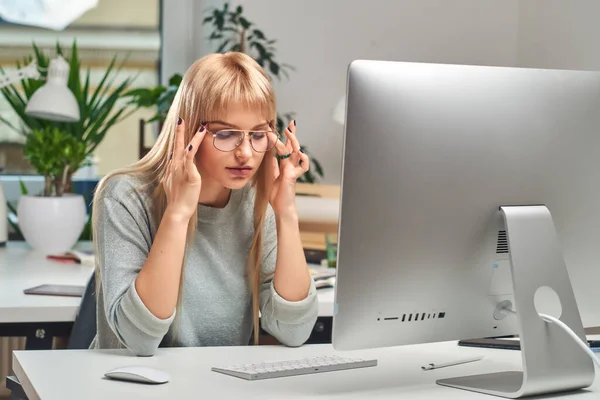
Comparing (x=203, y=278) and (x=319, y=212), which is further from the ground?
(x=203, y=278)

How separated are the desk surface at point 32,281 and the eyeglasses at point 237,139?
2.26 ft

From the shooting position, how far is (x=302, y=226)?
9.37ft

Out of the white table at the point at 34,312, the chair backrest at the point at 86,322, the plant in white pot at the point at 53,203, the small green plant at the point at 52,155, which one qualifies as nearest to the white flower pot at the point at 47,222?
the plant in white pot at the point at 53,203

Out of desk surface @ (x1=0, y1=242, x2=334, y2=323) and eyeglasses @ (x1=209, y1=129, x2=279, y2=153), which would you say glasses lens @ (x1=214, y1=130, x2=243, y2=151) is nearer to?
eyeglasses @ (x1=209, y1=129, x2=279, y2=153)

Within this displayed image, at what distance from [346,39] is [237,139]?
2.39m

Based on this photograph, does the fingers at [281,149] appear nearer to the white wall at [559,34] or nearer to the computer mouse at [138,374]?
the computer mouse at [138,374]

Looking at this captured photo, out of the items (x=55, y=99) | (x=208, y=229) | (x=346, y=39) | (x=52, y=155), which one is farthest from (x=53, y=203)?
(x=346, y=39)

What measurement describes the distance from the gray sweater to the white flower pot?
1205 mm

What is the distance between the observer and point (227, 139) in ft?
5.15

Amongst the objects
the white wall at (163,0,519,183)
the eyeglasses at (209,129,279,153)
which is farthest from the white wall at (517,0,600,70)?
the eyeglasses at (209,129,279,153)

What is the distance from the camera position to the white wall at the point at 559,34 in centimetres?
327

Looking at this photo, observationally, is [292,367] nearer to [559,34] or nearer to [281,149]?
[281,149]

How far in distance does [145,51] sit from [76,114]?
2.98 feet

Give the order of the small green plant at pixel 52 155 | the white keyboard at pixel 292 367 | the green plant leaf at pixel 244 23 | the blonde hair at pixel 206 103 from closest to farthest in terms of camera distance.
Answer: the white keyboard at pixel 292 367
the blonde hair at pixel 206 103
the small green plant at pixel 52 155
the green plant leaf at pixel 244 23
